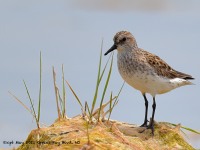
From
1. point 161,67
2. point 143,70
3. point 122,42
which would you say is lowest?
point 143,70

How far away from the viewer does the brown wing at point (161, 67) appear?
A: 12594 mm

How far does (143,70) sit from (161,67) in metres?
0.81

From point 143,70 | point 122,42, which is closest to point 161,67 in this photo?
point 143,70

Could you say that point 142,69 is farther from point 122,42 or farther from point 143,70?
point 122,42

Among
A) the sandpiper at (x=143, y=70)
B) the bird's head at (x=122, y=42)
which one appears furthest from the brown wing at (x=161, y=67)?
the bird's head at (x=122, y=42)

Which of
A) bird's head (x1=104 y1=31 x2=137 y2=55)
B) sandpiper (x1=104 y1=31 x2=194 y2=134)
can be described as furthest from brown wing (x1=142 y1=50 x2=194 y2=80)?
bird's head (x1=104 y1=31 x2=137 y2=55)

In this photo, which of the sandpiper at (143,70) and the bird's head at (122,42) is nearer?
the sandpiper at (143,70)

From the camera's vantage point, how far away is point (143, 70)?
1223 cm

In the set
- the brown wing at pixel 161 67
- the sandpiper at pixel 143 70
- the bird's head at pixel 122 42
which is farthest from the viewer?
the bird's head at pixel 122 42

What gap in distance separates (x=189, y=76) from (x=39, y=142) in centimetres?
556

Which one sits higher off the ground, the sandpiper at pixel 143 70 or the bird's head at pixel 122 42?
the bird's head at pixel 122 42

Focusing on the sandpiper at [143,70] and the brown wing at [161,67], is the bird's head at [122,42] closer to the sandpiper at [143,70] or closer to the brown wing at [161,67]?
the sandpiper at [143,70]

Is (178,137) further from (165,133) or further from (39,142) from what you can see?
(39,142)

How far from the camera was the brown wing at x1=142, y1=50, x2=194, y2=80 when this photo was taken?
1259cm
